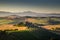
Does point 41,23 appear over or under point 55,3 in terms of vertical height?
under

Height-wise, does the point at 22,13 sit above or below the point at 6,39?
above

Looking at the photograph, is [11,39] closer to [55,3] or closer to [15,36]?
[15,36]

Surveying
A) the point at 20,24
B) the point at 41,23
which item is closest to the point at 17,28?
the point at 20,24

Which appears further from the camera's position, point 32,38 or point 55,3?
point 55,3

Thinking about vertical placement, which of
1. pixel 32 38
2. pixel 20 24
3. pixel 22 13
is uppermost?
pixel 22 13

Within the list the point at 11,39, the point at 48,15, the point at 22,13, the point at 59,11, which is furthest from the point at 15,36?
the point at 59,11

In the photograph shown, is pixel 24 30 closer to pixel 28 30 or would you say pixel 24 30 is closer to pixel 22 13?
pixel 28 30

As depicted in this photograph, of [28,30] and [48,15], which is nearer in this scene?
[28,30]

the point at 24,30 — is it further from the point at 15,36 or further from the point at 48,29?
the point at 48,29

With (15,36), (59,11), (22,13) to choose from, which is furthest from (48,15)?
(15,36)
